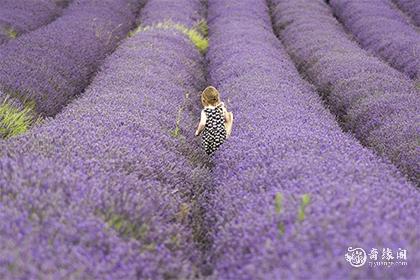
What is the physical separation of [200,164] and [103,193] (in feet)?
7.01

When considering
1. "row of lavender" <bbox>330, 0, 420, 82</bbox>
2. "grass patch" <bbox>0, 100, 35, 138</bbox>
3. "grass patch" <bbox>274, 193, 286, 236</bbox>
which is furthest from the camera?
"row of lavender" <bbox>330, 0, 420, 82</bbox>

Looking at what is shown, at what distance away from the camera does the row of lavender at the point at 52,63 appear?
6.19m

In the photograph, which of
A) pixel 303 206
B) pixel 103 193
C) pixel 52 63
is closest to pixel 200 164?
pixel 103 193

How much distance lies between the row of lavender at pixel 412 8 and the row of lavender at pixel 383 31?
1.42ft

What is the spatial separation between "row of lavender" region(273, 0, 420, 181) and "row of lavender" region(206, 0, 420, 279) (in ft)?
2.03

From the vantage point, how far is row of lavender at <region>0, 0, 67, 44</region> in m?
10.4

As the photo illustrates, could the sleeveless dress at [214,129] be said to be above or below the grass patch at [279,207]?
below

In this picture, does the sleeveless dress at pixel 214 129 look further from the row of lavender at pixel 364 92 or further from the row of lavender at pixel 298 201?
the row of lavender at pixel 364 92

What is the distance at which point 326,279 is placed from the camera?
7.29 feet

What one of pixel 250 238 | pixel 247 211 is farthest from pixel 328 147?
pixel 250 238

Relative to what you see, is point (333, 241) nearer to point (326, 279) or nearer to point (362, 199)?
point (326, 279)

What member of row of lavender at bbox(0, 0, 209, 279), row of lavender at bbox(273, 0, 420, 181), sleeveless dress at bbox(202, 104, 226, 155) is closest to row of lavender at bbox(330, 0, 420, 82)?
row of lavender at bbox(273, 0, 420, 181)

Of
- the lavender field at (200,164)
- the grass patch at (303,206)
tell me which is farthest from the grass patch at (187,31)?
the grass patch at (303,206)

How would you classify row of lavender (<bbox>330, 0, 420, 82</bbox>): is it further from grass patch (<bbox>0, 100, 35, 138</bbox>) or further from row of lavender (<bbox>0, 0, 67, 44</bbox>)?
row of lavender (<bbox>0, 0, 67, 44</bbox>)
